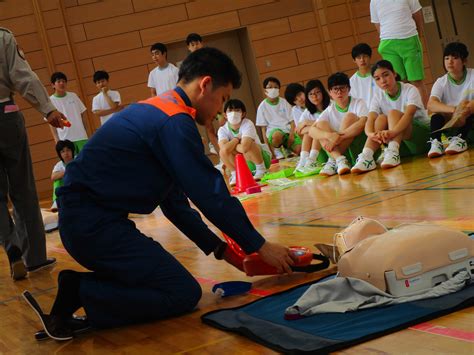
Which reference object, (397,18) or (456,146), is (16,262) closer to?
(456,146)

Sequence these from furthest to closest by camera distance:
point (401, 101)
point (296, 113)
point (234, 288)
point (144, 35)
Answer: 1. point (144, 35)
2. point (296, 113)
3. point (401, 101)
4. point (234, 288)

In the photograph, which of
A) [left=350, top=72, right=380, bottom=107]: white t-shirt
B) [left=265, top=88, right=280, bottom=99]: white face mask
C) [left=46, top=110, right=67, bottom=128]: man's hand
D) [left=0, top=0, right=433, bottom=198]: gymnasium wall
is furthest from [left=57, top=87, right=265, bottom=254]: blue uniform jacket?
[left=0, top=0, right=433, bottom=198]: gymnasium wall

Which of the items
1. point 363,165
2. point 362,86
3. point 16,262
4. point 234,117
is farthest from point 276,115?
point 16,262

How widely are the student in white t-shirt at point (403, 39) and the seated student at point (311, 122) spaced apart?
37.5 inches

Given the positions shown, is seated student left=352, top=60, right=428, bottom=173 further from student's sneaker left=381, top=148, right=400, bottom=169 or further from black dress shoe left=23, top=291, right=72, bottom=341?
black dress shoe left=23, top=291, right=72, bottom=341

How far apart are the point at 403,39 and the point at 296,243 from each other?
464 cm

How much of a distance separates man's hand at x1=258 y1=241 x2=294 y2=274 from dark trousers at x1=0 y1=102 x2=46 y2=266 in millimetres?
2104

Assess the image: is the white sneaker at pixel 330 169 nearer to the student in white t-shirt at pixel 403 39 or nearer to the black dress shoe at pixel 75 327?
the student in white t-shirt at pixel 403 39

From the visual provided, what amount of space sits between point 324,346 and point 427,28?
1208cm

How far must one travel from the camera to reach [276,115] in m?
9.57

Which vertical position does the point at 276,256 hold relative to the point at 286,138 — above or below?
below

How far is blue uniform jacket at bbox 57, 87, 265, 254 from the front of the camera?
8.21ft

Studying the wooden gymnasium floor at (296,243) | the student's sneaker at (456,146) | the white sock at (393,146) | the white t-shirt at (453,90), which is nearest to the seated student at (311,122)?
the wooden gymnasium floor at (296,243)

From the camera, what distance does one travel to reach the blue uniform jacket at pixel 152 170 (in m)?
2.50
